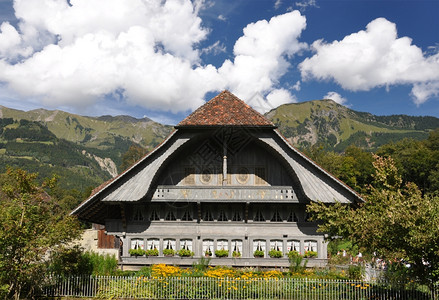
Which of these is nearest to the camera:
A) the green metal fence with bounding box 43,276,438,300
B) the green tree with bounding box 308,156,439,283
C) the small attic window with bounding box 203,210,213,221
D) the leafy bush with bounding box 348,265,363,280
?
the green tree with bounding box 308,156,439,283

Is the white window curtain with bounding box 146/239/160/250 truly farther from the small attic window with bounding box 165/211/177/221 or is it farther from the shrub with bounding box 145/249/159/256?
the small attic window with bounding box 165/211/177/221

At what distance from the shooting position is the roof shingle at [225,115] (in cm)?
2314

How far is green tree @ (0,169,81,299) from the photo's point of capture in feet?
51.5

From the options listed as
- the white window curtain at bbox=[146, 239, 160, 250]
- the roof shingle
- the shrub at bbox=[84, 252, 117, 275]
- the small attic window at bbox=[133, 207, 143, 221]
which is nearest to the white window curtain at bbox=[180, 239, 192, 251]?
the white window curtain at bbox=[146, 239, 160, 250]

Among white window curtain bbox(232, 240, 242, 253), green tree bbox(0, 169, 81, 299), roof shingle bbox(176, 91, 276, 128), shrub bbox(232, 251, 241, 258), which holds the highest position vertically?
roof shingle bbox(176, 91, 276, 128)

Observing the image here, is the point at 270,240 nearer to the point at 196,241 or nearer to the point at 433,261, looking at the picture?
the point at 196,241

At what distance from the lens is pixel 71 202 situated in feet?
313

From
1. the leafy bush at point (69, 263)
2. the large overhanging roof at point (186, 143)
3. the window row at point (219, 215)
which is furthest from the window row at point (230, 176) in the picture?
the leafy bush at point (69, 263)

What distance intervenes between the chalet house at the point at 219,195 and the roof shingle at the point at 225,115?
0.22 feet

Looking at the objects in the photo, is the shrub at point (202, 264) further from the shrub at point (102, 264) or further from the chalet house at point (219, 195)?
the shrub at point (102, 264)

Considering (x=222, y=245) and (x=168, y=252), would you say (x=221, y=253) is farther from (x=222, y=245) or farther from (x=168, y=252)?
(x=168, y=252)

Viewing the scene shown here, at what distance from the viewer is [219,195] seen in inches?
949

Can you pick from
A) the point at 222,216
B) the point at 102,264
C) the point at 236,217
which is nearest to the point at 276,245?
the point at 236,217

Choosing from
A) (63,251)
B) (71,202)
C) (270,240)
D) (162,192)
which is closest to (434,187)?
(270,240)
